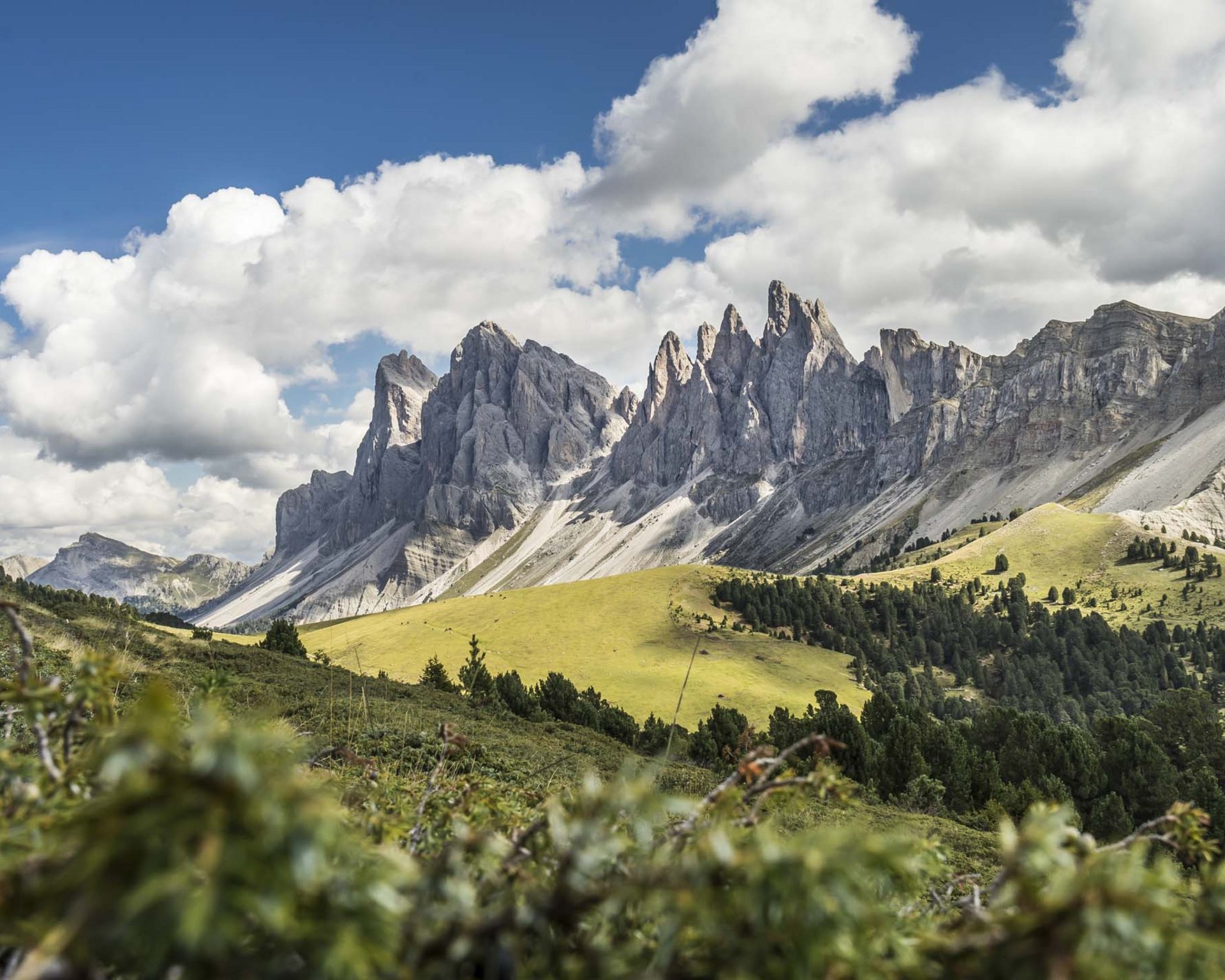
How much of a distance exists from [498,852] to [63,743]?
82.9 inches

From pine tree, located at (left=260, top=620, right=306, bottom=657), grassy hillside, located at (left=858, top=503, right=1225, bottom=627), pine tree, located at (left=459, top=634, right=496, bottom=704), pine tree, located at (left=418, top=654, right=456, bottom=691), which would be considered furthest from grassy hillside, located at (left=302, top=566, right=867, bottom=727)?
grassy hillside, located at (left=858, top=503, right=1225, bottom=627)

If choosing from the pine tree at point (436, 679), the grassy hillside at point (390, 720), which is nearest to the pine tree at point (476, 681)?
the pine tree at point (436, 679)

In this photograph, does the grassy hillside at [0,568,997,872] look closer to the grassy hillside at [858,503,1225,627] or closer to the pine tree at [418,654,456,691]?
the pine tree at [418,654,456,691]

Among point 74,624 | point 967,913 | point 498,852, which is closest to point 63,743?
point 498,852

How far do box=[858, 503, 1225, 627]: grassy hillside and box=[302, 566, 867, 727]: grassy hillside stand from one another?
1721 inches

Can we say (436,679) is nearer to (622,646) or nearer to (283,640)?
(283,640)

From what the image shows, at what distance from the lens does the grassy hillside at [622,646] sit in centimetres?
6781

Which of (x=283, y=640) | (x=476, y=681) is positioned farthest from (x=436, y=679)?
(x=283, y=640)

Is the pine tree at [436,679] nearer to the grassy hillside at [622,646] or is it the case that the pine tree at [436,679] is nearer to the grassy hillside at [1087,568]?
the grassy hillside at [622,646]

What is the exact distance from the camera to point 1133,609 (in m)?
108

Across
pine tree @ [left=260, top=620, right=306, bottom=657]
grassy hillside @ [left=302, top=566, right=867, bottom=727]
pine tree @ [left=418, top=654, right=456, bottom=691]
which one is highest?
pine tree @ [left=260, top=620, right=306, bottom=657]

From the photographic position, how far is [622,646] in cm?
8381

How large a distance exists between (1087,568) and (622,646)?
9240 cm

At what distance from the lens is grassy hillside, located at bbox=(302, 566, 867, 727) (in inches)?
2670
